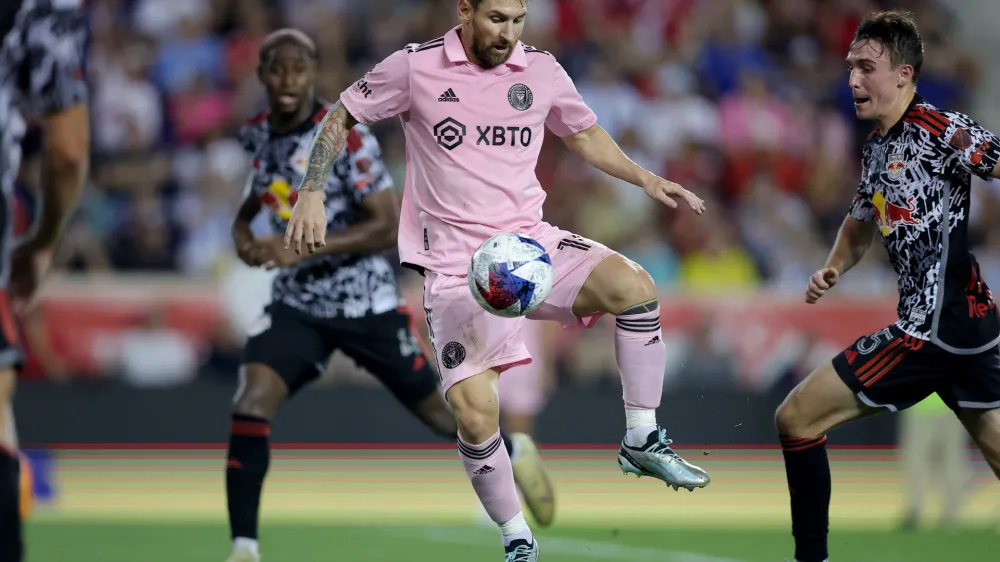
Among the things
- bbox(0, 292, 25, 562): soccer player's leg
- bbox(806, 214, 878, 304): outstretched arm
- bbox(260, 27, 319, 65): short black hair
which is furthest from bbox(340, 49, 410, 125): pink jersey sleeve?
bbox(806, 214, 878, 304): outstretched arm

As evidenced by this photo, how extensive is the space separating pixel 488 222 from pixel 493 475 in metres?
1.09

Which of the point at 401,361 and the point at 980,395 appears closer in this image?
the point at 980,395

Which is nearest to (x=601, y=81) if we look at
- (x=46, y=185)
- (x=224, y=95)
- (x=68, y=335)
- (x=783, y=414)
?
(x=224, y=95)

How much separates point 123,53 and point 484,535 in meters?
8.11

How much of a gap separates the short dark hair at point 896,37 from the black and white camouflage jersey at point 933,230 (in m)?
0.20

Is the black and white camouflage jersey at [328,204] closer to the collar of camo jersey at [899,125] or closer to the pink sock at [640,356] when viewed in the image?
the pink sock at [640,356]

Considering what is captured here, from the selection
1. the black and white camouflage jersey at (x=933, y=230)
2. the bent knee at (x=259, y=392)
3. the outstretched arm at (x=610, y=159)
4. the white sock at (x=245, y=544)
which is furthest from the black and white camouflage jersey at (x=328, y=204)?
the black and white camouflage jersey at (x=933, y=230)

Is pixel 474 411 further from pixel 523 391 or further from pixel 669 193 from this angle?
pixel 523 391

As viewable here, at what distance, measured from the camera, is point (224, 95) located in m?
14.7

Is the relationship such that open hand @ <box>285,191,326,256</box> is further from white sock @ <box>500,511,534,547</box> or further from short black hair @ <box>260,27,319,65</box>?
short black hair @ <box>260,27,319,65</box>

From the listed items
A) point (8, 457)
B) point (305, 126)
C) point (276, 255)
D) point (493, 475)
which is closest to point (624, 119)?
point (305, 126)

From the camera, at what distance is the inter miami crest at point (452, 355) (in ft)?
18.5

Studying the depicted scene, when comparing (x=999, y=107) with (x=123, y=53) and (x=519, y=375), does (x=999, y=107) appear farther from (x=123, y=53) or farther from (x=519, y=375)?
(x=123, y=53)

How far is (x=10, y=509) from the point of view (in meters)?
4.25
